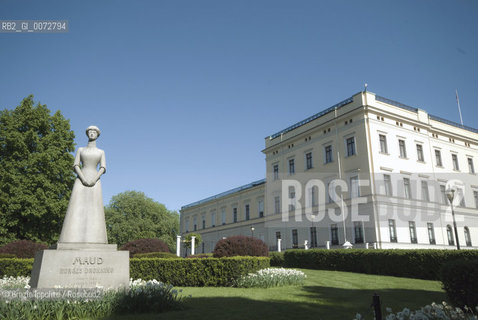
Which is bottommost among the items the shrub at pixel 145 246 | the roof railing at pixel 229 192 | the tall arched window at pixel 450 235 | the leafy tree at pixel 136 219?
the shrub at pixel 145 246

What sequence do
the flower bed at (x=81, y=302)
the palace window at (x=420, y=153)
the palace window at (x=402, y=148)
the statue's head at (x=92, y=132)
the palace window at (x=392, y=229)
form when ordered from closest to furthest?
the flower bed at (x=81, y=302) → the statue's head at (x=92, y=132) → the palace window at (x=392, y=229) → the palace window at (x=402, y=148) → the palace window at (x=420, y=153)

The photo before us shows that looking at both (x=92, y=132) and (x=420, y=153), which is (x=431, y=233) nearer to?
(x=420, y=153)

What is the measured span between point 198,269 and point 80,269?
258 inches

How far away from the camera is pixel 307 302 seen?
29.5ft

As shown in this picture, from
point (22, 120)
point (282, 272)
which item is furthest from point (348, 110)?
point (22, 120)

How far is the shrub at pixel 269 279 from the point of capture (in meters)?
12.3

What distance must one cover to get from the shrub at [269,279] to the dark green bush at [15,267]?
1005cm

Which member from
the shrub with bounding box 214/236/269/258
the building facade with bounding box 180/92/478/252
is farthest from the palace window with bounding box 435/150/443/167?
the shrub with bounding box 214/236/269/258

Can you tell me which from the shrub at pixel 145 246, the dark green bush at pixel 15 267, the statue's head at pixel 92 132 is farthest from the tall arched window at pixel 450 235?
the statue's head at pixel 92 132

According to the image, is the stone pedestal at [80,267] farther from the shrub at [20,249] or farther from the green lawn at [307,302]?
the shrub at [20,249]

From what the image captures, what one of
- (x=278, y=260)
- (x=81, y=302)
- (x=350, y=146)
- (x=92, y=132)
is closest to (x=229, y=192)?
(x=350, y=146)

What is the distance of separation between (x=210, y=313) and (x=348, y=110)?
96.0ft

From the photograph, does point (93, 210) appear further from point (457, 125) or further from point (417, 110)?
point (457, 125)

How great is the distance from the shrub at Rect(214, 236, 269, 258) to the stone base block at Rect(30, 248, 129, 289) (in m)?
8.88
